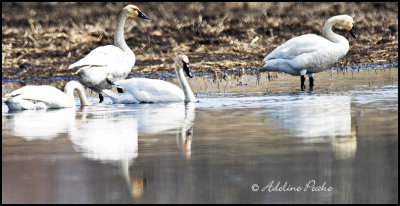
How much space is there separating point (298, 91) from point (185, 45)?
679 cm

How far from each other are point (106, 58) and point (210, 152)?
5.91 metres

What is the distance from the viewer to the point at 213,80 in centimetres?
1411

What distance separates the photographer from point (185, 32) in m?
19.2

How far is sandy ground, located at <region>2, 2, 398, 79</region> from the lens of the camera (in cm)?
1695

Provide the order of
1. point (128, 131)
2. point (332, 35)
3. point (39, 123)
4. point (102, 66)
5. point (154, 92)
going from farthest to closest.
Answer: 1. point (332, 35)
2. point (102, 66)
3. point (154, 92)
4. point (39, 123)
5. point (128, 131)

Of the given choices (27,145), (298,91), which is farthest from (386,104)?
(27,145)

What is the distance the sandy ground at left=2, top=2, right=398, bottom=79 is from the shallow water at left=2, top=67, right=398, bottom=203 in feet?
21.7

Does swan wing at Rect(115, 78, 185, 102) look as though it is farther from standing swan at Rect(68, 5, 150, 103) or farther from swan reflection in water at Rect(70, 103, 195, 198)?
standing swan at Rect(68, 5, 150, 103)

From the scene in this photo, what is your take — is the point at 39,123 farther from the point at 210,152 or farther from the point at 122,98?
the point at 210,152

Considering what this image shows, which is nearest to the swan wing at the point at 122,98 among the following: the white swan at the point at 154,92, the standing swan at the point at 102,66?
the white swan at the point at 154,92

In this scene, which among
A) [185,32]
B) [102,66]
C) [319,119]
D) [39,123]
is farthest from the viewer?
[185,32]

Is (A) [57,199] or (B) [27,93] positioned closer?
(A) [57,199]

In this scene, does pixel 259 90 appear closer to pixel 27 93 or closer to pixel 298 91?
pixel 298 91

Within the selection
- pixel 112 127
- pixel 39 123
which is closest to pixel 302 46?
pixel 39 123
